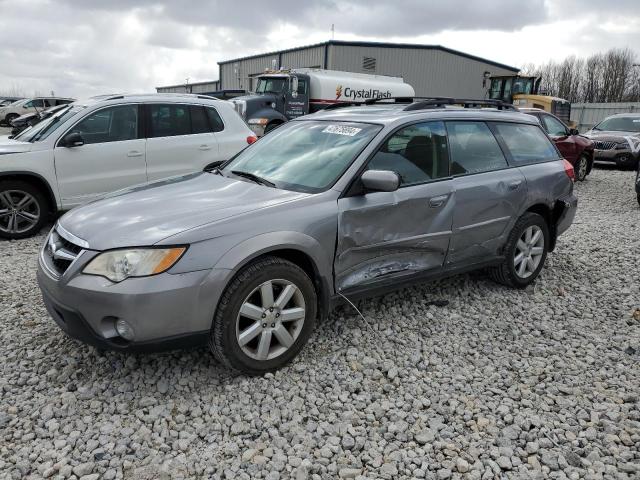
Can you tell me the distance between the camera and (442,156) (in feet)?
13.3

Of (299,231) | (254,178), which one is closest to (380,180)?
(299,231)

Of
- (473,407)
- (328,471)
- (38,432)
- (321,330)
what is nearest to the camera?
(328,471)

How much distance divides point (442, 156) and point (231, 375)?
227 centimetres

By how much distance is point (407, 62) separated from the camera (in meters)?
33.0

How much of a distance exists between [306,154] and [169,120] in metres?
3.72

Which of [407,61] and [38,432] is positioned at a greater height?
[407,61]

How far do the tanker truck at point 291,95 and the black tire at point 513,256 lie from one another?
40.2ft

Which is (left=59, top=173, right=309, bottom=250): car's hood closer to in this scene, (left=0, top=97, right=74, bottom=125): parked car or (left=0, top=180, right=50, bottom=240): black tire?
(left=0, top=180, right=50, bottom=240): black tire

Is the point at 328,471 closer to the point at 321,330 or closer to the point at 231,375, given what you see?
the point at 231,375

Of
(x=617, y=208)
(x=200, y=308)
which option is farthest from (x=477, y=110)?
(x=617, y=208)

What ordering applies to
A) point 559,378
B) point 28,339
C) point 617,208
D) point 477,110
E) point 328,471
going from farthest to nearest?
1. point 617,208
2. point 477,110
3. point 28,339
4. point 559,378
5. point 328,471

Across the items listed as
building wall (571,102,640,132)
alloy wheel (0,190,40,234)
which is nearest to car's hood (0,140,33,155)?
alloy wheel (0,190,40,234)

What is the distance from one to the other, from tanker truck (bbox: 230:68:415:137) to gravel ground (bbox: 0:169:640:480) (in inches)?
506

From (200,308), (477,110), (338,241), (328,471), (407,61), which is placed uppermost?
(407,61)
